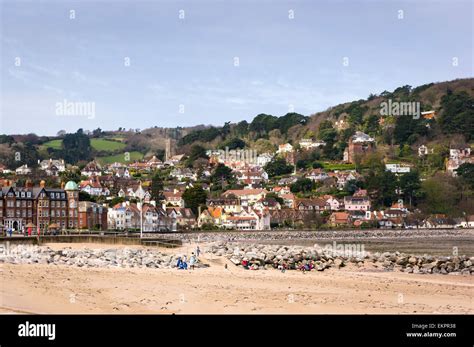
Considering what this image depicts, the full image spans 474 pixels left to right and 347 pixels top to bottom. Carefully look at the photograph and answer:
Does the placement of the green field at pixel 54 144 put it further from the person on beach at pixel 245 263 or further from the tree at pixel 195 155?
the person on beach at pixel 245 263

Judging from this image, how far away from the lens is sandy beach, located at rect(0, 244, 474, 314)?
14594mm

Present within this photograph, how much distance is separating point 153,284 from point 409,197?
86.3 m

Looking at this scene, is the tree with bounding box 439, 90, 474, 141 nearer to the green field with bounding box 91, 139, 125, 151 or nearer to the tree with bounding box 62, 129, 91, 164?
the tree with bounding box 62, 129, 91, 164

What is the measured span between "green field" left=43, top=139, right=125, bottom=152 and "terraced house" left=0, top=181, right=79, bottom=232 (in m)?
104

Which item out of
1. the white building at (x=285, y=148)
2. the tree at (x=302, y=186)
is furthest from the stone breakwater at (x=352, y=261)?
the white building at (x=285, y=148)

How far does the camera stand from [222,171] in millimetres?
112000

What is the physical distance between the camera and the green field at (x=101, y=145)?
166 meters

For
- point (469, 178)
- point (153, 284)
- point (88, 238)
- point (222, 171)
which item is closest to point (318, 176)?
point (222, 171)

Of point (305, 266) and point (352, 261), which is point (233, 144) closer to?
point (352, 261)

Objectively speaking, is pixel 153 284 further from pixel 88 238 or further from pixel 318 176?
pixel 318 176

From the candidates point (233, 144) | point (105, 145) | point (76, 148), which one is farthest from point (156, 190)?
point (105, 145)

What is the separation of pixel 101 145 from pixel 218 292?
160047 mm

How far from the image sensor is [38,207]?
190 feet
